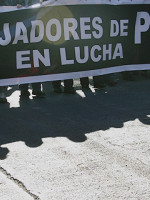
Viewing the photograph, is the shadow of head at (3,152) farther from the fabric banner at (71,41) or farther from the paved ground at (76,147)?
the fabric banner at (71,41)

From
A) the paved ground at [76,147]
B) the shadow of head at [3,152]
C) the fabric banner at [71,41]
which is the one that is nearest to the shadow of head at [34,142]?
the paved ground at [76,147]

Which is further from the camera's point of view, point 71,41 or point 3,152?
point 71,41

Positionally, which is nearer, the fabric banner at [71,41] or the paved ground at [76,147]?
the paved ground at [76,147]

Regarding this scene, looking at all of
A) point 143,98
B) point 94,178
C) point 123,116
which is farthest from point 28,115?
point 94,178

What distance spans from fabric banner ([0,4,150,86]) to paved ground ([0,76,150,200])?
0.57 m

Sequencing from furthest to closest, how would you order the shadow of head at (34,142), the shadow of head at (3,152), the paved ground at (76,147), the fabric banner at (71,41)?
the fabric banner at (71,41) < the shadow of head at (34,142) < the shadow of head at (3,152) < the paved ground at (76,147)

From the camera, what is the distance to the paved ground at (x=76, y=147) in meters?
4.59

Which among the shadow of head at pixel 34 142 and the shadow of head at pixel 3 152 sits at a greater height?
the shadow of head at pixel 34 142

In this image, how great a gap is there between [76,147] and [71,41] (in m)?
3.58

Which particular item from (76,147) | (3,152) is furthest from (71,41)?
(3,152)

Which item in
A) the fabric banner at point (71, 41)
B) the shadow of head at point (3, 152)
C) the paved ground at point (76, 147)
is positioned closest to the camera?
the paved ground at point (76, 147)

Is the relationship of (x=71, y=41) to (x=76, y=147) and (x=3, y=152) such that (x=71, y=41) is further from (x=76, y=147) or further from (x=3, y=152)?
(x=3, y=152)

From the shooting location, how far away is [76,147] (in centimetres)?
587

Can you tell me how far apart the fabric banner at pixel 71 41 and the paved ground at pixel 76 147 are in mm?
572
